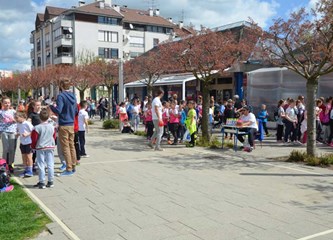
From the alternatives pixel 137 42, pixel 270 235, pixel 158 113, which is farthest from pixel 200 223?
pixel 137 42

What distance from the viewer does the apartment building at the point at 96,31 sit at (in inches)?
2425

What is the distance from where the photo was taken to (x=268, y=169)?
343 inches

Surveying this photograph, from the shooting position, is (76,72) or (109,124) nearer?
(109,124)

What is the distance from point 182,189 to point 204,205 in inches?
41.6

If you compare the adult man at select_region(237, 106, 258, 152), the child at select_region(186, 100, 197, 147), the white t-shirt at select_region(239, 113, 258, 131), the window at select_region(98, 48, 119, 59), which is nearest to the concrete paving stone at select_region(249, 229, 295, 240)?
the adult man at select_region(237, 106, 258, 152)

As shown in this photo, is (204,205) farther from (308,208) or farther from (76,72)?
(76,72)

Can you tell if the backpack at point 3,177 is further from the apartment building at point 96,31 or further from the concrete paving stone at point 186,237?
the apartment building at point 96,31

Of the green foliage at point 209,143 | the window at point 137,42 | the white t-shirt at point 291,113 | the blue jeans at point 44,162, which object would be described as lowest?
the green foliage at point 209,143

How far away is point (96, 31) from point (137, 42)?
8.85 metres

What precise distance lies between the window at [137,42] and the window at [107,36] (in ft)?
12.4

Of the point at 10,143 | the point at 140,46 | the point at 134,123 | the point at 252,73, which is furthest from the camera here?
the point at 140,46

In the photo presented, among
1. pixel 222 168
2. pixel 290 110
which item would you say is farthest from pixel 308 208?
pixel 290 110

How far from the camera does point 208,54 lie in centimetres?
1244

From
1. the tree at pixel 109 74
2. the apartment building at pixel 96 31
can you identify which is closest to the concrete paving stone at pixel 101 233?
the tree at pixel 109 74
